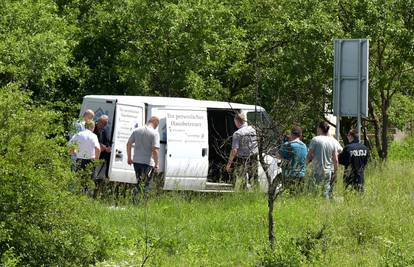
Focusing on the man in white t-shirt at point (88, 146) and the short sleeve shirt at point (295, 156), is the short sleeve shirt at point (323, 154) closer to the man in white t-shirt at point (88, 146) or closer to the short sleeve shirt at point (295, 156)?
the short sleeve shirt at point (295, 156)

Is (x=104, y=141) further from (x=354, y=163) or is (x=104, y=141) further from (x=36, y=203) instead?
(x=36, y=203)

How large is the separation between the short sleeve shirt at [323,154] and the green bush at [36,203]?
758 centimetres

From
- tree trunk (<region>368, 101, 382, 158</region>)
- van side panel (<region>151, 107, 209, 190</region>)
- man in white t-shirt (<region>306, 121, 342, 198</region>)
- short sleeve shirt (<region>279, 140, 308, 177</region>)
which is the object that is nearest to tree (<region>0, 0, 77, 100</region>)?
van side panel (<region>151, 107, 209, 190</region>)

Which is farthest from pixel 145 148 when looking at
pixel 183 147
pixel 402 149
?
pixel 402 149

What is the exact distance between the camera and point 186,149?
18.6 m

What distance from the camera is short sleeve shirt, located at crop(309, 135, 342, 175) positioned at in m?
17.6

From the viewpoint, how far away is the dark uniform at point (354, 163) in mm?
17766

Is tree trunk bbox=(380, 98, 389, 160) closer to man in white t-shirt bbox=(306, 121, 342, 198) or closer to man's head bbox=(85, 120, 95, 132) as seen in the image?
man in white t-shirt bbox=(306, 121, 342, 198)

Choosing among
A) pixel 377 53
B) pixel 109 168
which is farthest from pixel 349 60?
pixel 377 53

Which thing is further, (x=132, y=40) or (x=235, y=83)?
(x=235, y=83)

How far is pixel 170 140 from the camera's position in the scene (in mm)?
18500

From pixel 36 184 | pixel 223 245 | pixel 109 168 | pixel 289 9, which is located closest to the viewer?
pixel 36 184

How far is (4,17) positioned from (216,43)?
4.94 m

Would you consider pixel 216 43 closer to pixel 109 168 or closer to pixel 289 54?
pixel 289 54
